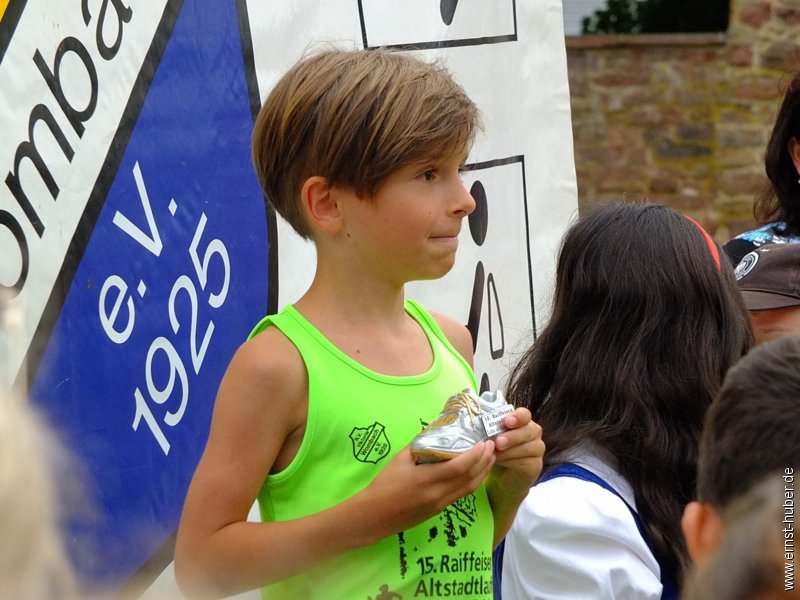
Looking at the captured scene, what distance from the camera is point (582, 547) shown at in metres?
1.62

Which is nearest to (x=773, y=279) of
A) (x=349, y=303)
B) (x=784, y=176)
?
Result: (x=784, y=176)

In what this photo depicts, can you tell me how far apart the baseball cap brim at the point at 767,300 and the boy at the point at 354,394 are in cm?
99

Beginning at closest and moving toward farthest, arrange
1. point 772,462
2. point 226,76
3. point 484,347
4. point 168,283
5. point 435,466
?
point 772,462
point 435,466
point 168,283
point 226,76
point 484,347

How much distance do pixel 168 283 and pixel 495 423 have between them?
2.47ft

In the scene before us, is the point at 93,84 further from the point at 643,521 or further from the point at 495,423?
the point at 643,521

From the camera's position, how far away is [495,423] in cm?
153

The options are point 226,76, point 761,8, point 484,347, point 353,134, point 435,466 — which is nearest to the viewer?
point 435,466

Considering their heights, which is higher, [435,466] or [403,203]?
[403,203]

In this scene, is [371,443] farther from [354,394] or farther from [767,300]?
[767,300]

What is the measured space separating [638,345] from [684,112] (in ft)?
22.9

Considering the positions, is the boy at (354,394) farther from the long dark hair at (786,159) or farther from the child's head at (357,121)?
the long dark hair at (786,159)

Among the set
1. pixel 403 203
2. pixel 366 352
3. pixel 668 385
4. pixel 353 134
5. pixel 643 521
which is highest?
pixel 353 134

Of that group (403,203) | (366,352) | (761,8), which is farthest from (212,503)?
(761,8)

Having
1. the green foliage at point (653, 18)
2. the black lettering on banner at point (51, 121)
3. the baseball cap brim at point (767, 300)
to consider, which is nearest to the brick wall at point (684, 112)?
the green foliage at point (653, 18)
